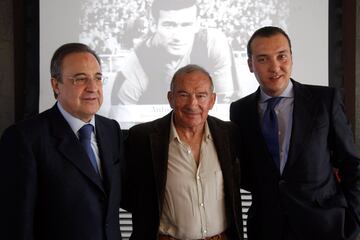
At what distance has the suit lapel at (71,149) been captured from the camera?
5.34ft

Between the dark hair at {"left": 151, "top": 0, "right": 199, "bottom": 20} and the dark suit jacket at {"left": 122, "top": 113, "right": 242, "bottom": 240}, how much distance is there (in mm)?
1515

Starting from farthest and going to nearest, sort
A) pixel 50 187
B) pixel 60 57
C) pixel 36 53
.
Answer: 1. pixel 36 53
2. pixel 60 57
3. pixel 50 187

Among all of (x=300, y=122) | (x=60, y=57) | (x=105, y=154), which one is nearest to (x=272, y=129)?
(x=300, y=122)

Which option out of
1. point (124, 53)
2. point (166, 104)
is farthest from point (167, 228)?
point (124, 53)

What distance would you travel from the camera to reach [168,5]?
11.0 feet

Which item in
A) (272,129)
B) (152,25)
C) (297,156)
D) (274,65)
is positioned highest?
(152,25)

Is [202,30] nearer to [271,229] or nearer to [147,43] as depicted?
[147,43]

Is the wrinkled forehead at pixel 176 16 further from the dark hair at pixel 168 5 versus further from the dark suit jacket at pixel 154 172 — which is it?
the dark suit jacket at pixel 154 172

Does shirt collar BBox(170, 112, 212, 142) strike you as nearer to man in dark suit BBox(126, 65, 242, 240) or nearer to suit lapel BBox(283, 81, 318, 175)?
man in dark suit BBox(126, 65, 242, 240)

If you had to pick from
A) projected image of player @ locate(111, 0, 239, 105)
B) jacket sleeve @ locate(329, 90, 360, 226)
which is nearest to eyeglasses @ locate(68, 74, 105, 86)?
jacket sleeve @ locate(329, 90, 360, 226)

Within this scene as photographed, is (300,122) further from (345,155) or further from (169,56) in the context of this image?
(169,56)

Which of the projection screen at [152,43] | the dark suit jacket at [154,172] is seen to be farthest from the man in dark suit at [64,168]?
the projection screen at [152,43]

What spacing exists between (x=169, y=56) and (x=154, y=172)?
1.61 metres

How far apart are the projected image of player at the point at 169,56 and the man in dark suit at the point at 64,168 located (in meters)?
1.59
